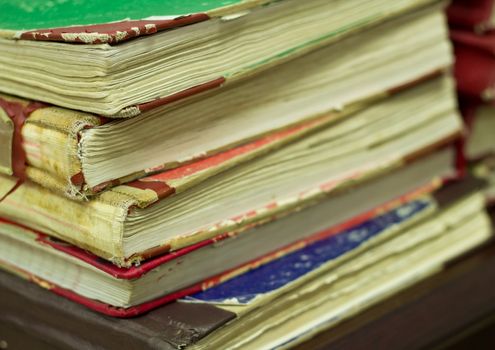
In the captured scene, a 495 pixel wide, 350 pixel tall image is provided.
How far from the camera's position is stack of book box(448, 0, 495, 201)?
103 cm

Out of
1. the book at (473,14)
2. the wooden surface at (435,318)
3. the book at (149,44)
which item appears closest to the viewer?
the book at (149,44)

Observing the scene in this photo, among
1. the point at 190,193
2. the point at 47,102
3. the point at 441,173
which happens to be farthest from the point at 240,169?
the point at 441,173

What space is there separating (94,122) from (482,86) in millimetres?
491

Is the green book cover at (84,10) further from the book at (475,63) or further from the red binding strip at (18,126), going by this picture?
the book at (475,63)

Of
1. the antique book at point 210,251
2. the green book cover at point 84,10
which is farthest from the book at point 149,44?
the antique book at point 210,251

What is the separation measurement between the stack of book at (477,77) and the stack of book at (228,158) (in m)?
0.08

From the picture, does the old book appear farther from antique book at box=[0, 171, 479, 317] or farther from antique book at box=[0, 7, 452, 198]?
antique book at box=[0, 7, 452, 198]

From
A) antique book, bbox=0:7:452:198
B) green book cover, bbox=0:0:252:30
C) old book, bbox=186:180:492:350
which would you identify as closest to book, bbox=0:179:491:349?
old book, bbox=186:180:492:350

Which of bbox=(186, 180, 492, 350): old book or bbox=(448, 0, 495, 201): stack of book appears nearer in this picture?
bbox=(186, 180, 492, 350): old book

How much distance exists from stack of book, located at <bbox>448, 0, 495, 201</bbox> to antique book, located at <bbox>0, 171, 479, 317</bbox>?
0.08 metres

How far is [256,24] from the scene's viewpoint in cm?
80

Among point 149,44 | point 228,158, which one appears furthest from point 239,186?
point 149,44

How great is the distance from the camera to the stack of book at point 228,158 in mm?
745

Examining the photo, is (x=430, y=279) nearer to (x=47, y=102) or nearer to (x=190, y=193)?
(x=190, y=193)
